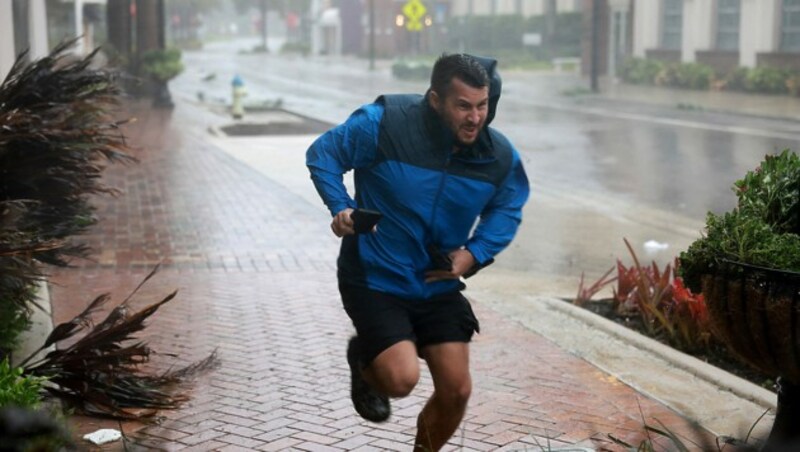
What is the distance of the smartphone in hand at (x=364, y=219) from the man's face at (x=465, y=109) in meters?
0.45

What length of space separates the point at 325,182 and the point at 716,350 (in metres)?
3.49

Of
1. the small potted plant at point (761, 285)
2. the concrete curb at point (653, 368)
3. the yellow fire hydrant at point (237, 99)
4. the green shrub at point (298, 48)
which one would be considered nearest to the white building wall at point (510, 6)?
the green shrub at point (298, 48)

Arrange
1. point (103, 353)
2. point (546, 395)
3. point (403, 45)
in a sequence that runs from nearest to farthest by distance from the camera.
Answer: point (103, 353) → point (546, 395) → point (403, 45)

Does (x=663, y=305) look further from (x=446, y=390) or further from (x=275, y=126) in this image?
(x=275, y=126)

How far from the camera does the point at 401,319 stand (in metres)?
4.34

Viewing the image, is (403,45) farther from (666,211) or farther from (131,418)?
(131,418)

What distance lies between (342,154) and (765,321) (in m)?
1.72

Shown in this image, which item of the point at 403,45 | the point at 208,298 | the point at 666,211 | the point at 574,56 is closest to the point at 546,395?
the point at 208,298

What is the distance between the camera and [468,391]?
4.36m

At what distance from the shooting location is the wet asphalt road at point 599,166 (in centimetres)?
1075

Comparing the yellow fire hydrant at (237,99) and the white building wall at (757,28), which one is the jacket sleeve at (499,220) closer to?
the yellow fire hydrant at (237,99)

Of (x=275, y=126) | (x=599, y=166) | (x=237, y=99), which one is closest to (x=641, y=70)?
(x=237, y=99)

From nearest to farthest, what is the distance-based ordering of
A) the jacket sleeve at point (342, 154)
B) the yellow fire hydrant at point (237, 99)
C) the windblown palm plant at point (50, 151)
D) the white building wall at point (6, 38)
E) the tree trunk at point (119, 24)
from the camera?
1. the jacket sleeve at point (342, 154)
2. the windblown palm plant at point (50, 151)
3. the white building wall at point (6, 38)
4. the yellow fire hydrant at point (237, 99)
5. the tree trunk at point (119, 24)

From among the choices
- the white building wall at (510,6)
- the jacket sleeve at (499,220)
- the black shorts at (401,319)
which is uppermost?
the white building wall at (510,6)
